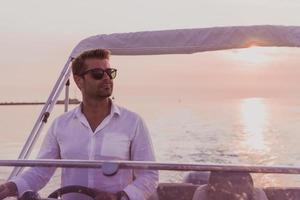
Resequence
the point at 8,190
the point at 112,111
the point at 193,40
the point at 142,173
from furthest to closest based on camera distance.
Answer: the point at 193,40 → the point at 112,111 → the point at 8,190 → the point at 142,173

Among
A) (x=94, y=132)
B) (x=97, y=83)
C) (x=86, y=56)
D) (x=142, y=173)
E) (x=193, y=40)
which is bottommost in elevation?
(x=142, y=173)

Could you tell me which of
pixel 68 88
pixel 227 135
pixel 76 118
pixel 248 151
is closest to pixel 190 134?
pixel 227 135

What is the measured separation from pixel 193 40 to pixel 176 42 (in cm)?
17

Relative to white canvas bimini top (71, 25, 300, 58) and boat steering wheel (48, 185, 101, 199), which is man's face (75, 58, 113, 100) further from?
white canvas bimini top (71, 25, 300, 58)

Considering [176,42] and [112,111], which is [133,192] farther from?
[176,42]

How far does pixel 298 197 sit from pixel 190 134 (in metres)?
27.1

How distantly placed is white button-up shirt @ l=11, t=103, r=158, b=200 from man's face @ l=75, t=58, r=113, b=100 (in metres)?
0.12

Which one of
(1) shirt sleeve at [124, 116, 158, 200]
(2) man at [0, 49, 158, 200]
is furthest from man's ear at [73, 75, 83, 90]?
(1) shirt sleeve at [124, 116, 158, 200]

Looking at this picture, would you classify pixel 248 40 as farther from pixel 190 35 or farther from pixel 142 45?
pixel 142 45

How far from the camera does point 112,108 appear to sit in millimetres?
3443

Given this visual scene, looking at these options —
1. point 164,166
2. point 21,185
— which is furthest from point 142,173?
point 21,185

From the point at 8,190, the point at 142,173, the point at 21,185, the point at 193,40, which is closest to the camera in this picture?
the point at 142,173

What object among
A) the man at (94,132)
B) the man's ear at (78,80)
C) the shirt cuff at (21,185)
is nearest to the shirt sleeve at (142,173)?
the man at (94,132)

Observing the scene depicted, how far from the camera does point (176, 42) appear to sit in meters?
5.08
